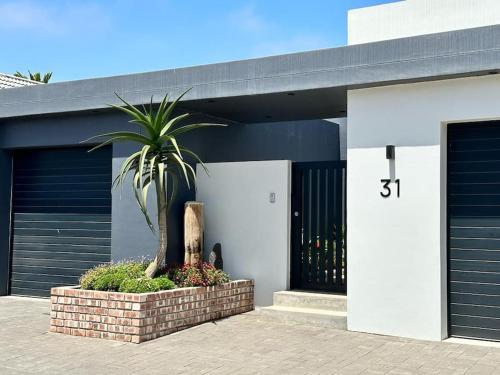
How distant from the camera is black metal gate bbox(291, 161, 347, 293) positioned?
376 inches

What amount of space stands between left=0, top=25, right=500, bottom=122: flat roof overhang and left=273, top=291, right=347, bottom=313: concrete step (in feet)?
10.1

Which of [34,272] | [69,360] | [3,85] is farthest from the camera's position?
[3,85]

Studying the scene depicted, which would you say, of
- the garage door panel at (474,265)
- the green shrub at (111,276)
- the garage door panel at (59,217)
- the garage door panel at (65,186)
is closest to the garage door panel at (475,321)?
the garage door panel at (474,265)

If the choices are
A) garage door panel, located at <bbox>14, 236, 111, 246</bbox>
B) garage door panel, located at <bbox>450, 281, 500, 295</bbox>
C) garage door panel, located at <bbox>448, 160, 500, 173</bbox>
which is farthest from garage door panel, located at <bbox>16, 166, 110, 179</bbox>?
garage door panel, located at <bbox>450, 281, 500, 295</bbox>

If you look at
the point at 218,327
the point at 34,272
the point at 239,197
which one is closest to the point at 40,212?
the point at 34,272

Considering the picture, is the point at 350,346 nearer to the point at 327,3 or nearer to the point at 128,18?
the point at 327,3

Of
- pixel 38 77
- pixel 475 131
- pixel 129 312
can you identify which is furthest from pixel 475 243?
pixel 38 77

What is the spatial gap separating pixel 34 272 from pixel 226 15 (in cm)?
643

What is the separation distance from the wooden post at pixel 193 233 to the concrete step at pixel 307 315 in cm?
132

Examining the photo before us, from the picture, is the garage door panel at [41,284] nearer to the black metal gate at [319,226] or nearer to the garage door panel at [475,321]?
A: the black metal gate at [319,226]

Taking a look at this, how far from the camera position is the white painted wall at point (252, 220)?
9.77 m

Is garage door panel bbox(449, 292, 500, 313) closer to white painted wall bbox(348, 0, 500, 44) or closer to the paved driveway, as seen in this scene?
the paved driveway

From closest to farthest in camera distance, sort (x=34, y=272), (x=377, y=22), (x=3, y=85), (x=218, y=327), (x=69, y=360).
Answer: (x=69, y=360) → (x=218, y=327) → (x=377, y=22) → (x=34, y=272) → (x=3, y=85)

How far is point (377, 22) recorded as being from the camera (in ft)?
30.5
